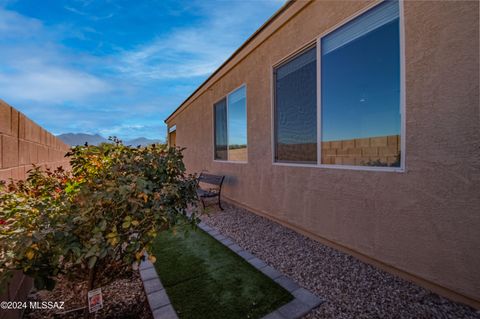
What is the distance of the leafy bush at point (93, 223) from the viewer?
1.40m

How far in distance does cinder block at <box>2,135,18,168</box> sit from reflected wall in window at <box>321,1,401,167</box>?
3.97 meters

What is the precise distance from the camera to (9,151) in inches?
90.7

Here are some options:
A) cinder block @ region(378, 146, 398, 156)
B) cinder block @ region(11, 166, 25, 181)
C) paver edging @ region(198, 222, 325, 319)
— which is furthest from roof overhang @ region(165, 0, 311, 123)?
cinder block @ region(11, 166, 25, 181)

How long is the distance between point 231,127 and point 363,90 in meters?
4.02

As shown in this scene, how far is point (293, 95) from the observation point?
4.31 metres

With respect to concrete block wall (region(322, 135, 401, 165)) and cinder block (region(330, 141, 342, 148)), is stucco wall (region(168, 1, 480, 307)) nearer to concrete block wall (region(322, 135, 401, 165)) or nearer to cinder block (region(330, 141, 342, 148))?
concrete block wall (region(322, 135, 401, 165))

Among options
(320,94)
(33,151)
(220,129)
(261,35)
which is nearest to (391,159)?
(320,94)

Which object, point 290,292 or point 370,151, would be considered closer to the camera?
point 290,292

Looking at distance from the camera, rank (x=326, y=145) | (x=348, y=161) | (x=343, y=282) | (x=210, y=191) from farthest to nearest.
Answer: (x=210, y=191) → (x=326, y=145) → (x=348, y=161) → (x=343, y=282)

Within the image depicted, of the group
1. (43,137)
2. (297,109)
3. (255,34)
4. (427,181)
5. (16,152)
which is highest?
(255,34)

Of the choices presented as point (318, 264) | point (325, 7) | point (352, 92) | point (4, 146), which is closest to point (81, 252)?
point (4, 146)

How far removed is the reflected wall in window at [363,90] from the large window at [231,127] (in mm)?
2645

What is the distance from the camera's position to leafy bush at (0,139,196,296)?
55.0 inches

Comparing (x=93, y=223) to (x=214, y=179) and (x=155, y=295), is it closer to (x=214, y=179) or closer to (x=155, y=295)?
(x=155, y=295)
